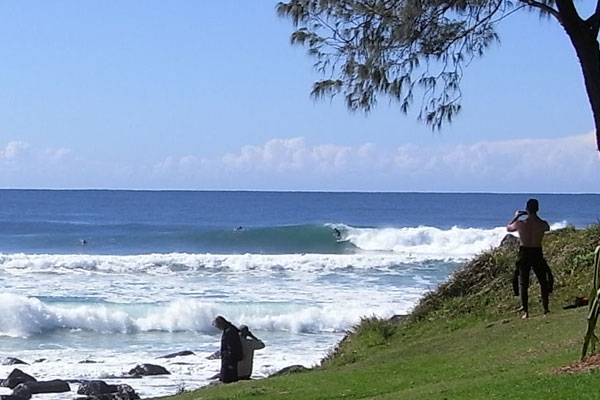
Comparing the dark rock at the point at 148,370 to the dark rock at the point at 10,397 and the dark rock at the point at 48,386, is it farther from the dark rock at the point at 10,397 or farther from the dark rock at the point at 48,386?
the dark rock at the point at 10,397

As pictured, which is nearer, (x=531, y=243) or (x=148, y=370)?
(x=531, y=243)

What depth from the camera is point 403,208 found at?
102688 mm

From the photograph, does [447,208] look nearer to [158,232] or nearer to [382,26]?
[158,232]

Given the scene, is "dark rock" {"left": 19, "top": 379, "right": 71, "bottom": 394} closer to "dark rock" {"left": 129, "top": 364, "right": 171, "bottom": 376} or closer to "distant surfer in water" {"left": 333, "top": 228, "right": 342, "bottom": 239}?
"dark rock" {"left": 129, "top": 364, "right": 171, "bottom": 376}

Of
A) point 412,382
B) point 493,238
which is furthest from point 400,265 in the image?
point 412,382

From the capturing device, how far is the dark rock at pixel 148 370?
18516mm

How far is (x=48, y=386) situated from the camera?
17.1 m

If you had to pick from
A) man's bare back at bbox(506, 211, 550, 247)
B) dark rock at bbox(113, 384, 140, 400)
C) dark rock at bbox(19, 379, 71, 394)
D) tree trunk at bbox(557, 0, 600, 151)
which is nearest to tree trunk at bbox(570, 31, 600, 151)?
tree trunk at bbox(557, 0, 600, 151)

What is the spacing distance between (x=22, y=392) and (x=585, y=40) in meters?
10.2

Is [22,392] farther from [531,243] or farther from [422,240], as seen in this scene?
[422,240]

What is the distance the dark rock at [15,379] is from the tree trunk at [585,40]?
34.8 ft

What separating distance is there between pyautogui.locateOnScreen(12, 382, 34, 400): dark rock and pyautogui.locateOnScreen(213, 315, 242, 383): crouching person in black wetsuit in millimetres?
3878

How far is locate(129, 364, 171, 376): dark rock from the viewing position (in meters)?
18.5

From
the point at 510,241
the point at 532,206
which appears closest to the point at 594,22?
the point at 532,206
